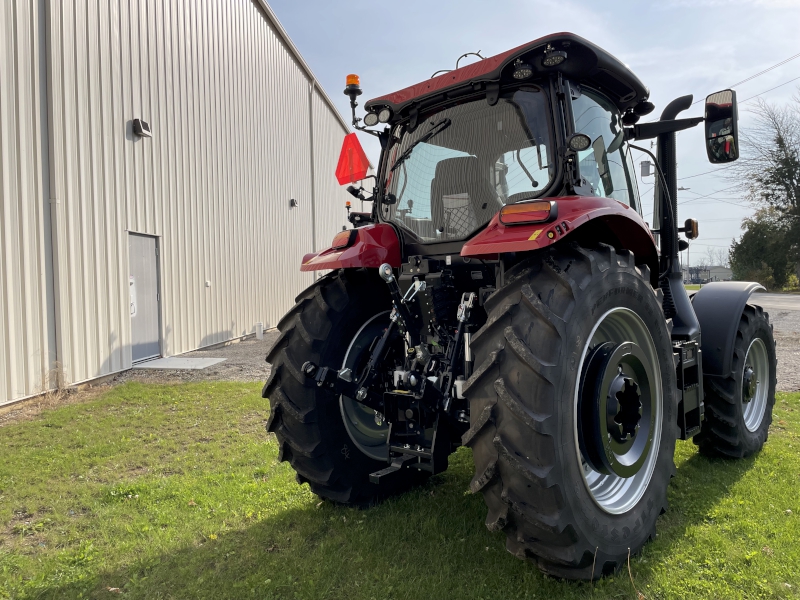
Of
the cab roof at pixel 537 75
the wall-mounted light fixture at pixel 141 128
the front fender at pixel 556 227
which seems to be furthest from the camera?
the wall-mounted light fixture at pixel 141 128

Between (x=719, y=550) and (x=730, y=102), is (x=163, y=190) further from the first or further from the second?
(x=719, y=550)

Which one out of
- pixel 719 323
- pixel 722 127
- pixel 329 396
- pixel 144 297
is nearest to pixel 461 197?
pixel 329 396

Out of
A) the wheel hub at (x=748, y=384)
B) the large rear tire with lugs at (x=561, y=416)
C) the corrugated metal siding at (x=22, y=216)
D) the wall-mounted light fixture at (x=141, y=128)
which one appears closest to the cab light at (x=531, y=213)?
the large rear tire with lugs at (x=561, y=416)

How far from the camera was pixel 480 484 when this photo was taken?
7.30 feet

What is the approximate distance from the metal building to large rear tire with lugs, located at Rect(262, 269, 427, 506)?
4.55 metres

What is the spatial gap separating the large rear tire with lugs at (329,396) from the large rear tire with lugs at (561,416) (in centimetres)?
116

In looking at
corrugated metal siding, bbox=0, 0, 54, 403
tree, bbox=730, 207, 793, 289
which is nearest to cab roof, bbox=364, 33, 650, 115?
corrugated metal siding, bbox=0, 0, 54, 403

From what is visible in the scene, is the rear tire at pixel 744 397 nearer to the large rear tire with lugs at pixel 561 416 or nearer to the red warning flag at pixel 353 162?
the large rear tire with lugs at pixel 561 416

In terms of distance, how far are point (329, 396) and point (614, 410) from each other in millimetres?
1539

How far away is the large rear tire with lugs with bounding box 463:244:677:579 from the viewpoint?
217 cm

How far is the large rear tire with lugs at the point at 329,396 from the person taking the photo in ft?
10.3

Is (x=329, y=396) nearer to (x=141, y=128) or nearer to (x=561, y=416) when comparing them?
(x=561, y=416)

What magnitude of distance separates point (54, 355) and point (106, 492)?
384cm

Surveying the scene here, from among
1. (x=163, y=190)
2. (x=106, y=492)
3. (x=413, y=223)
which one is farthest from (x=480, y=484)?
(x=163, y=190)
